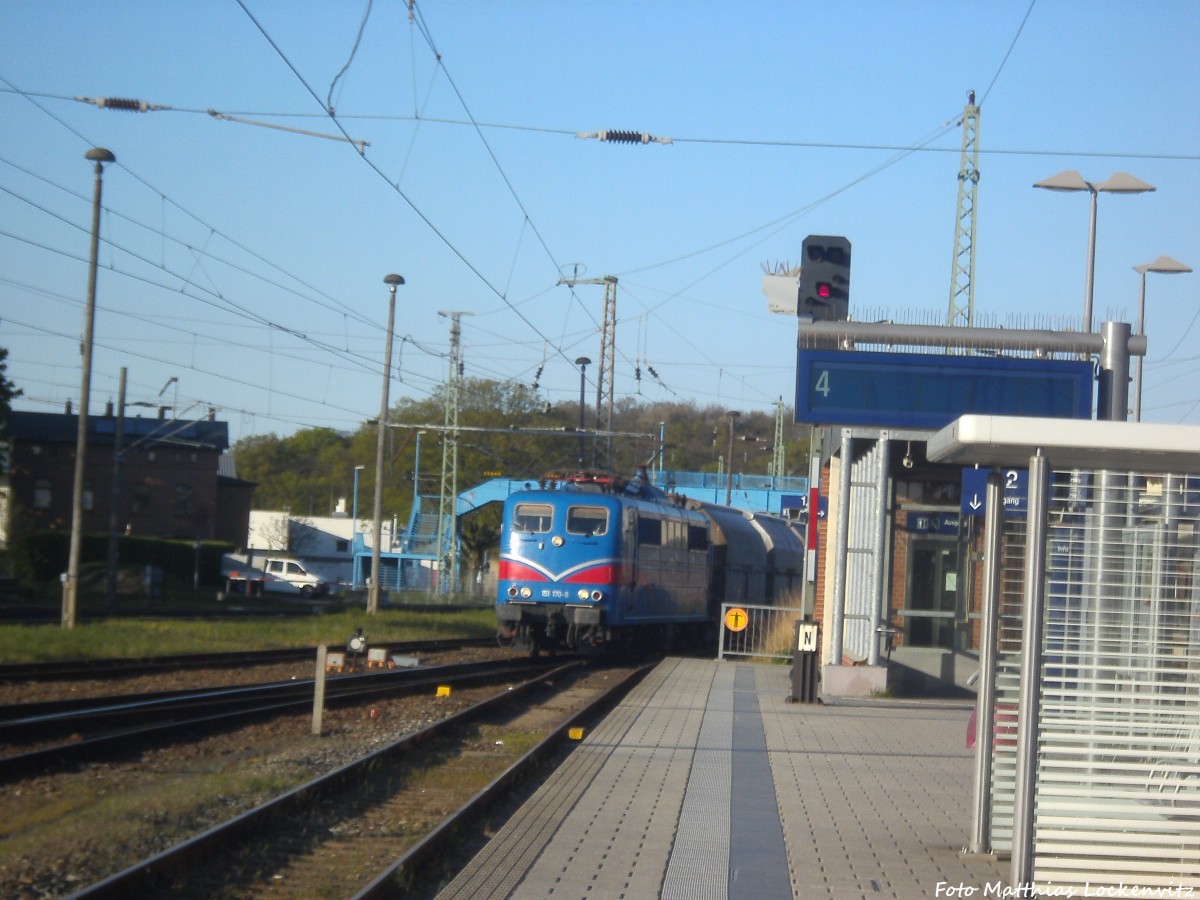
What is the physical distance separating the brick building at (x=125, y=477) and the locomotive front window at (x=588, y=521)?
36810 millimetres

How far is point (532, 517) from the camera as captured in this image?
24.5 m

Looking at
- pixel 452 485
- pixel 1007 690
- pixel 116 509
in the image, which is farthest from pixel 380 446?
pixel 1007 690

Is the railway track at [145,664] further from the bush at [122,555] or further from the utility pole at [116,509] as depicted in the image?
the bush at [122,555]

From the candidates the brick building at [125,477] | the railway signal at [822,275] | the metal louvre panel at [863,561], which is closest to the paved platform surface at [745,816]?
the metal louvre panel at [863,561]

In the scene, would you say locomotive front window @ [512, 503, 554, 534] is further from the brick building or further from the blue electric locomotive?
the brick building

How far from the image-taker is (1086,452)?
21.1ft

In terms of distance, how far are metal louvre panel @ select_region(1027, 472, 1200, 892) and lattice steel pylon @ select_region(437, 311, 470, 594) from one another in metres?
34.3

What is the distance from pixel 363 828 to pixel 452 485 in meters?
40.3

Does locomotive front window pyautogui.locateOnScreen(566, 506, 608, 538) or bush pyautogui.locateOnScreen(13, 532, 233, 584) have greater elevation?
locomotive front window pyautogui.locateOnScreen(566, 506, 608, 538)

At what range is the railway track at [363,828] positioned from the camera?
683 cm

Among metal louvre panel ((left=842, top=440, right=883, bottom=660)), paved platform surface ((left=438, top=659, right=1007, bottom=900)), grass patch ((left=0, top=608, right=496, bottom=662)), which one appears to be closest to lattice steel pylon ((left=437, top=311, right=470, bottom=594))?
grass patch ((left=0, top=608, right=496, bottom=662))

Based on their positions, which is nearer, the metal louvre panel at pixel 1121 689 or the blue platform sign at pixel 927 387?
the metal louvre panel at pixel 1121 689

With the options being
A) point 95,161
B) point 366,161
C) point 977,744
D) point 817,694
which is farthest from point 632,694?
point 95,161

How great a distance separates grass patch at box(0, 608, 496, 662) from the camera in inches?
792
